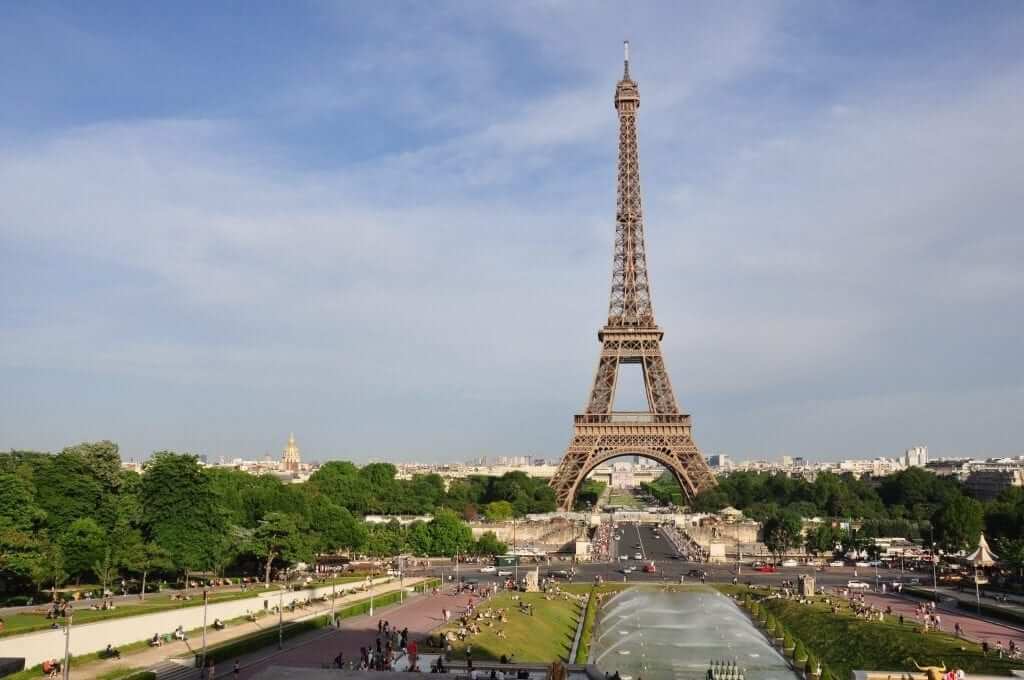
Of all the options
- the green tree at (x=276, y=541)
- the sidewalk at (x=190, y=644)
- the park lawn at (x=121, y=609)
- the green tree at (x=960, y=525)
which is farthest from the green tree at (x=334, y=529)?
the green tree at (x=960, y=525)

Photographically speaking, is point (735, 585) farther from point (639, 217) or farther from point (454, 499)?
point (454, 499)

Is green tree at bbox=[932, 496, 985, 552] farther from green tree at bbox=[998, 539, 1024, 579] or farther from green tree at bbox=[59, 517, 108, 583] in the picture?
green tree at bbox=[59, 517, 108, 583]

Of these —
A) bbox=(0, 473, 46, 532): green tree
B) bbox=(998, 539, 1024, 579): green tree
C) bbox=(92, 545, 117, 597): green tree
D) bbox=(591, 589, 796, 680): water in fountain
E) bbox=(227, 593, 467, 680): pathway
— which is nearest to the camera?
bbox=(227, 593, 467, 680): pathway

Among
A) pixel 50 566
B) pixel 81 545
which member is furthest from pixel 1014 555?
pixel 50 566

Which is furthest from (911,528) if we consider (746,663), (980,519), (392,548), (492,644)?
(492,644)

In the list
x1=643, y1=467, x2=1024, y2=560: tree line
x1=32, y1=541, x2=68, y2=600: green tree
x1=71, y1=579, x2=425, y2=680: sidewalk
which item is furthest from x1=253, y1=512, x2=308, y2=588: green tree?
x1=643, y1=467, x2=1024, y2=560: tree line

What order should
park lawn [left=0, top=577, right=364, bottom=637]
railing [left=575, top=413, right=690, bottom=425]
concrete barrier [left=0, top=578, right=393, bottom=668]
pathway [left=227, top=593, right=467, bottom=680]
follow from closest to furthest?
1. concrete barrier [left=0, top=578, right=393, bottom=668]
2. park lawn [left=0, top=577, right=364, bottom=637]
3. pathway [left=227, top=593, right=467, bottom=680]
4. railing [left=575, top=413, right=690, bottom=425]
